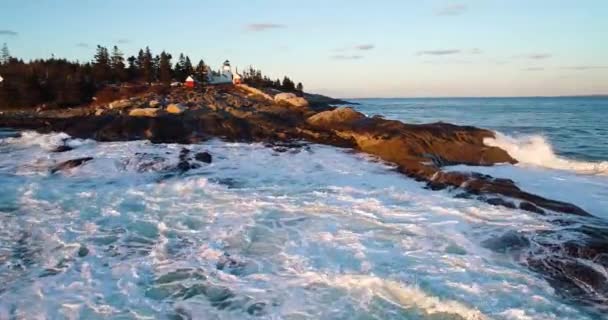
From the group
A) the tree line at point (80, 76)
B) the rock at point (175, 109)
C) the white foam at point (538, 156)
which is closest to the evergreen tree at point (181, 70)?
the tree line at point (80, 76)

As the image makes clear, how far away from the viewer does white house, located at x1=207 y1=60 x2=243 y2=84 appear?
75.9 meters

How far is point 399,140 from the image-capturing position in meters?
17.3

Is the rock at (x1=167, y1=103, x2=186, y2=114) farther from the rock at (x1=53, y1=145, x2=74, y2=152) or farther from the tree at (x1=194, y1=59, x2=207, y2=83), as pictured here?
the tree at (x1=194, y1=59, x2=207, y2=83)

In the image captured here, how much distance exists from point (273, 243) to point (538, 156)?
39.3ft

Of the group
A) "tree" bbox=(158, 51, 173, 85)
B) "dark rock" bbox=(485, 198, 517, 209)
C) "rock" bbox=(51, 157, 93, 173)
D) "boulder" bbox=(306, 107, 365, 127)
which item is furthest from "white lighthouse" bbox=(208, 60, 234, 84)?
"dark rock" bbox=(485, 198, 517, 209)

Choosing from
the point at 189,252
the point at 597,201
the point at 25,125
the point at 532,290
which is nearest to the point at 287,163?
the point at 189,252

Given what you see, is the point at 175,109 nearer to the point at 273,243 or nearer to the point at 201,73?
the point at 273,243

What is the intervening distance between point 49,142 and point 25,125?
11.4 meters

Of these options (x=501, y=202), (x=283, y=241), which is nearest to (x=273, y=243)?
(x=283, y=241)

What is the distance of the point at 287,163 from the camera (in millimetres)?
16547

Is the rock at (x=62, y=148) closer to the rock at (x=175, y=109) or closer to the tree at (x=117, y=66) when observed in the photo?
the rock at (x=175, y=109)

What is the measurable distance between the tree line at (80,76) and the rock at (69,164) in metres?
32.5

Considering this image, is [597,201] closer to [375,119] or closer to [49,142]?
[375,119]

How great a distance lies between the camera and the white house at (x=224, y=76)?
75875 mm
